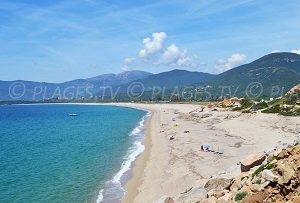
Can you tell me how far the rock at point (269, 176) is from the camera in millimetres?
15758

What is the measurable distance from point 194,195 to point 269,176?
5432 millimetres

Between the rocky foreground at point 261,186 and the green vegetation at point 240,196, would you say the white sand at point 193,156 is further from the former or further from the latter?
the green vegetation at point 240,196

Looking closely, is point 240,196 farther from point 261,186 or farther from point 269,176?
point 269,176

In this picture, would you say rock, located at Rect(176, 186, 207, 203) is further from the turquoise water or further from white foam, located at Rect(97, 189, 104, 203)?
the turquoise water

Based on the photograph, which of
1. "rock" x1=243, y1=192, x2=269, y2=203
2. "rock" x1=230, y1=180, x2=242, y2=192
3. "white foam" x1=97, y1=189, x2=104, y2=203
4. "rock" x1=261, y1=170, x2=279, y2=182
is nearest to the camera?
"rock" x1=243, y1=192, x2=269, y2=203

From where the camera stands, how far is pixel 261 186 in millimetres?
16125

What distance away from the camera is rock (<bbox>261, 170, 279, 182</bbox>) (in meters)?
15.8

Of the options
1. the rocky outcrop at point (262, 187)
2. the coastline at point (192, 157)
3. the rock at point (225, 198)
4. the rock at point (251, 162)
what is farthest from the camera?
the coastline at point (192, 157)

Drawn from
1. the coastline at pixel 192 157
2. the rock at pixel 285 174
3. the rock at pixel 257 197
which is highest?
the rock at pixel 285 174

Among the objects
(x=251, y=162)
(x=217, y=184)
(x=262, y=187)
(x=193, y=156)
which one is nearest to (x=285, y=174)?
(x=262, y=187)

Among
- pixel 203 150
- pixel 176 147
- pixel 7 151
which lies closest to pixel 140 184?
pixel 203 150

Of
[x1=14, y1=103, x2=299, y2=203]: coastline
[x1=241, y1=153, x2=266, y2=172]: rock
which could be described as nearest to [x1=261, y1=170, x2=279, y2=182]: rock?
[x1=241, y1=153, x2=266, y2=172]: rock

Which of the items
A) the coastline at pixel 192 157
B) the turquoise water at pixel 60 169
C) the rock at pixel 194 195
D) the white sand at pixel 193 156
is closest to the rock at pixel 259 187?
the rock at pixel 194 195

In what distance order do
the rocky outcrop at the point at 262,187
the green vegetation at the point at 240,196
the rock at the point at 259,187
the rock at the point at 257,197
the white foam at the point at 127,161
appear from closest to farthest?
1. the rocky outcrop at the point at 262,187
2. the rock at the point at 257,197
3. the rock at the point at 259,187
4. the green vegetation at the point at 240,196
5. the white foam at the point at 127,161
